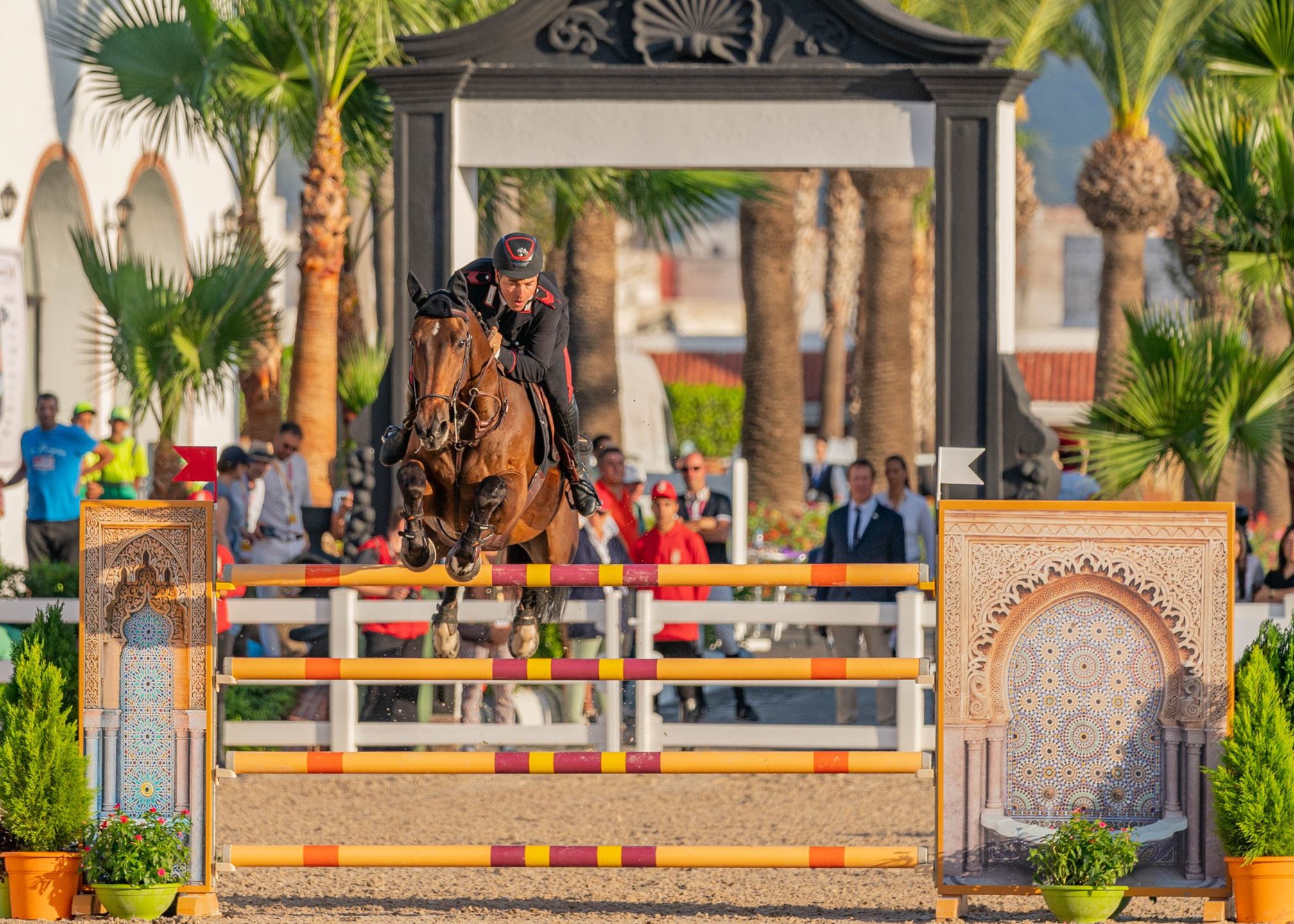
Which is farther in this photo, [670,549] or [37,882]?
[670,549]

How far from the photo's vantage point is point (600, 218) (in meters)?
20.0

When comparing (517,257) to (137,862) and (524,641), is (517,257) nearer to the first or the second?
(524,641)

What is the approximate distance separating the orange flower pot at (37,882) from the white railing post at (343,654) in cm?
294

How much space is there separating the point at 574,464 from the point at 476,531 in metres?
1.02

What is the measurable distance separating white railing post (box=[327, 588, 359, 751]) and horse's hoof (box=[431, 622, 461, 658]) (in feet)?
8.40

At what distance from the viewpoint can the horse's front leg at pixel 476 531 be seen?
7055 mm

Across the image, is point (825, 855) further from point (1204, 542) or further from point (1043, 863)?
point (1204, 542)

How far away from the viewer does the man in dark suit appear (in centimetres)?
1125

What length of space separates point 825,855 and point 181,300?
27.2 feet

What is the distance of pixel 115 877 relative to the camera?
7.07 metres

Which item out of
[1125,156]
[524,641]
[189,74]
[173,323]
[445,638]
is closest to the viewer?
[445,638]

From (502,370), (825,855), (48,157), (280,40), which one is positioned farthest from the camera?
(48,157)

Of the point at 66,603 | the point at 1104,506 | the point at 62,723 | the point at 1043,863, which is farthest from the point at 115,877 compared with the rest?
the point at 1104,506

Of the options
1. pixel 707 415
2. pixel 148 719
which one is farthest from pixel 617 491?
pixel 707 415
